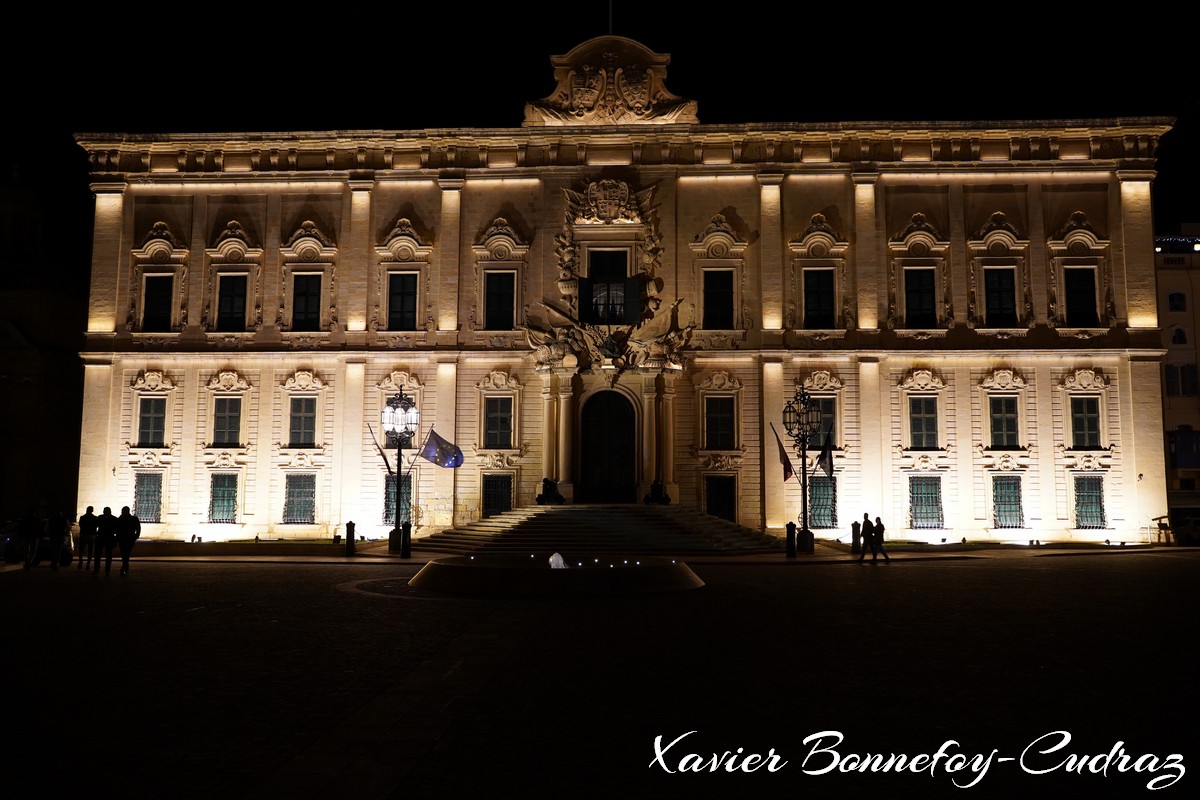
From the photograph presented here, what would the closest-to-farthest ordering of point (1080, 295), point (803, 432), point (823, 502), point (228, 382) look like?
point (803, 432) < point (823, 502) < point (1080, 295) < point (228, 382)

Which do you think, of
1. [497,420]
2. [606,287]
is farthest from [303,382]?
[606,287]

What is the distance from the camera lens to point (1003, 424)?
118ft

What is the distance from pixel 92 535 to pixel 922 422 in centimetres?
2628

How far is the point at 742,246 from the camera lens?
121ft

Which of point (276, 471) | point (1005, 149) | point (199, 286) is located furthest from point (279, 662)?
point (1005, 149)

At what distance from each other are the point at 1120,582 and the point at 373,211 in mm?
27355

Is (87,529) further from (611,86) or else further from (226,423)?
(611,86)

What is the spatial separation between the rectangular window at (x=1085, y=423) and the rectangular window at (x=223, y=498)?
29470mm

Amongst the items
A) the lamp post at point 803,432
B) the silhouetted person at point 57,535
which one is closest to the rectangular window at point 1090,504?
the lamp post at point 803,432

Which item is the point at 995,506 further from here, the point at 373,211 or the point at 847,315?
the point at 373,211

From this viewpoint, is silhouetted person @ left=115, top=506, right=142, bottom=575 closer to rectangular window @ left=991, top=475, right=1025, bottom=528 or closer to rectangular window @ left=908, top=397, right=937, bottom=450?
rectangular window @ left=908, top=397, right=937, bottom=450

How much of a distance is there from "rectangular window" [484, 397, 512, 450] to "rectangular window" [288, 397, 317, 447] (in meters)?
6.21

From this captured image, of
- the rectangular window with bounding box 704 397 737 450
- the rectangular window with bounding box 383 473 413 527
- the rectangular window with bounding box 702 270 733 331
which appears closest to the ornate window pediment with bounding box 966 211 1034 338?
the rectangular window with bounding box 702 270 733 331

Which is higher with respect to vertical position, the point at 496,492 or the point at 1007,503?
the point at 496,492
